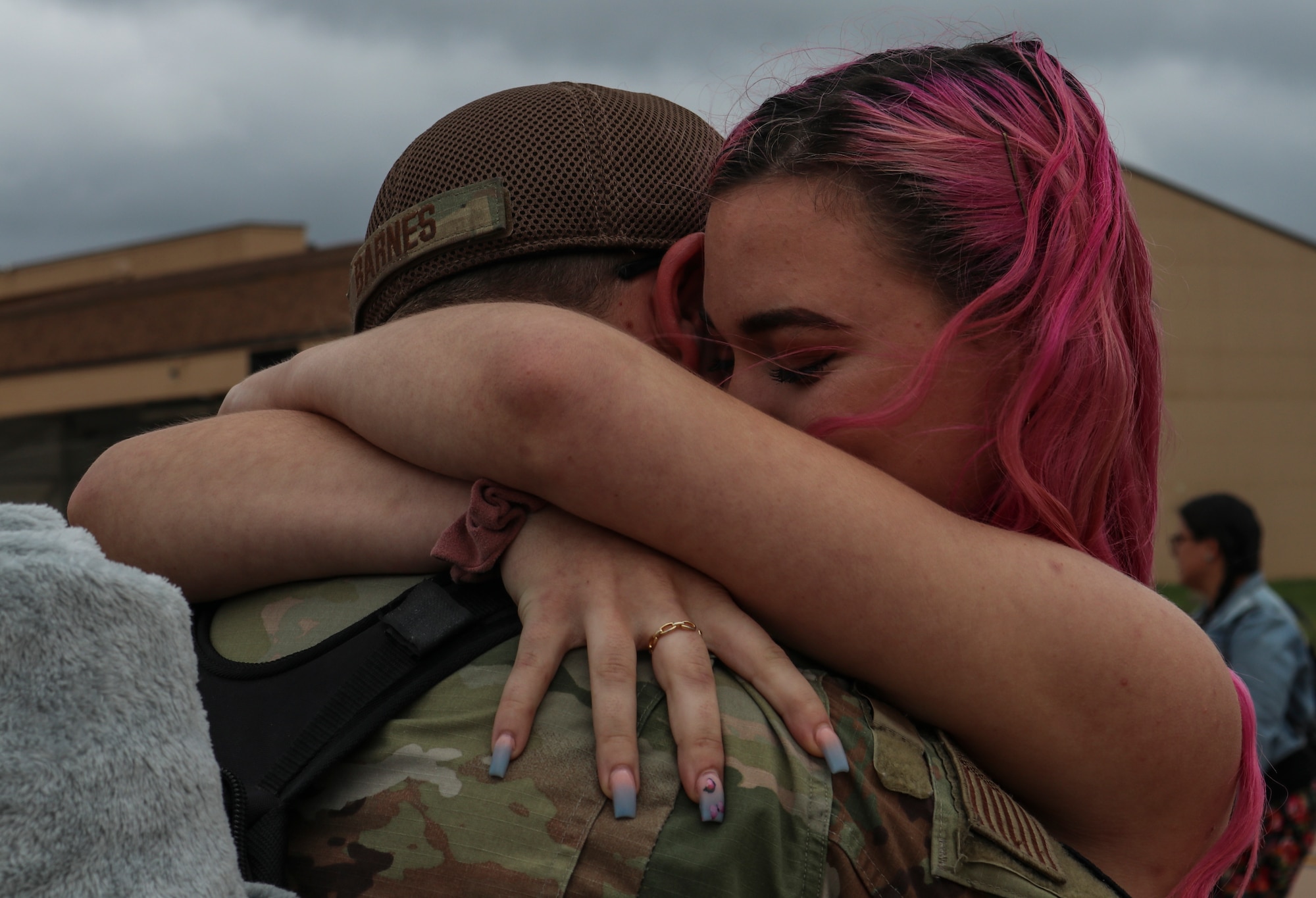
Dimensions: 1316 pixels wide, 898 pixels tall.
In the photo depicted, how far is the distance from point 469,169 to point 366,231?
30 centimetres

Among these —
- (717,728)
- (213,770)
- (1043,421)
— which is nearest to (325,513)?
(213,770)

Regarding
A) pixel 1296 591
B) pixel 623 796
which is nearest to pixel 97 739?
pixel 623 796

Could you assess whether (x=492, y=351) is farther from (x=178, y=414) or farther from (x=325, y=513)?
(x=178, y=414)

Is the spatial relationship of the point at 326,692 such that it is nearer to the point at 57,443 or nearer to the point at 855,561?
the point at 855,561

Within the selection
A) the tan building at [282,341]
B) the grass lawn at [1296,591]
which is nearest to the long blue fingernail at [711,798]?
the tan building at [282,341]

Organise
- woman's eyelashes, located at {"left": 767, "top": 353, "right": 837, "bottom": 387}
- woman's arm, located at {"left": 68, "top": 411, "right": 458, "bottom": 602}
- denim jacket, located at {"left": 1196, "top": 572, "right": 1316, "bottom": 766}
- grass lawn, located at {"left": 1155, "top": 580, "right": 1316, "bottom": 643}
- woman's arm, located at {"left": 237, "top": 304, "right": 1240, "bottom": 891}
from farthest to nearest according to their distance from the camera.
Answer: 1. grass lawn, located at {"left": 1155, "top": 580, "right": 1316, "bottom": 643}
2. denim jacket, located at {"left": 1196, "top": 572, "right": 1316, "bottom": 766}
3. woman's eyelashes, located at {"left": 767, "top": 353, "right": 837, "bottom": 387}
4. woman's arm, located at {"left": 68, "top": 411, "right": 458, "bottom": 602}
5. woman's arm, located at {"left": 237, "top": 304, "right": 1240, "bottom": 891}

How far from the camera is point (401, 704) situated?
44.9 inches

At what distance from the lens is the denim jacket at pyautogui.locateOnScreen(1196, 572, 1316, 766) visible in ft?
16.2

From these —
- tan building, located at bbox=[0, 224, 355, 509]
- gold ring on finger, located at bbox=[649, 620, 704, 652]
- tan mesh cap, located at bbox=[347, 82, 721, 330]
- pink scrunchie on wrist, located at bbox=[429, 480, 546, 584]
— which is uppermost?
tan mesh cap, located at bbox=[347, 82, 721, 330]

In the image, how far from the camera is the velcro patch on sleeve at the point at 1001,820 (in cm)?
115

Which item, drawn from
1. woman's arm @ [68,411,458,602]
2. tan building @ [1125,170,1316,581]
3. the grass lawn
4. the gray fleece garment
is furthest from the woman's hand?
tan building @ [1125,170,1316,581]

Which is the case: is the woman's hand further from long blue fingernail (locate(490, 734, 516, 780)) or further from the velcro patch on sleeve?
the velcro patch on sleeve

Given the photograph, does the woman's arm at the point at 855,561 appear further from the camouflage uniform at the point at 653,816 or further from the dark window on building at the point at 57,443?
the dark window on building at the point at 57,443

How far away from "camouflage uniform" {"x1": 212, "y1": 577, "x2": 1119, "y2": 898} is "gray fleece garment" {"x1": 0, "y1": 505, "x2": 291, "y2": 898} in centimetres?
20
